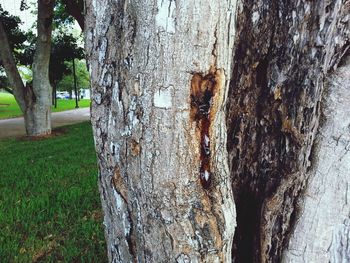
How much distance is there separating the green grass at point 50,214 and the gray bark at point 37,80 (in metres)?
6.19

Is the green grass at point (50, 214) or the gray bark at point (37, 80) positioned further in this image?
the gray bark at point (37, 80)

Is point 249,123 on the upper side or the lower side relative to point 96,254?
upper

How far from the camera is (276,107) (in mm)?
1729

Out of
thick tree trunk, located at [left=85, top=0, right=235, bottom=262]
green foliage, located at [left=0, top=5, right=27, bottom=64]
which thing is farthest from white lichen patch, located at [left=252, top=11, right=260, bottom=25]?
green foliage, located at [left=0, top=5, right=27, bottom=64]

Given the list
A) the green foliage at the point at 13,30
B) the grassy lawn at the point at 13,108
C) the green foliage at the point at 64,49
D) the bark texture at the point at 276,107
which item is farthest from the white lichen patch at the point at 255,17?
the grassy lawn at the point at 13,108

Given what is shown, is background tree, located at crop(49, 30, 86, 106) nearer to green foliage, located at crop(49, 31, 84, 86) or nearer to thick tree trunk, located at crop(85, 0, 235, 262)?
green foliage, located at crop(49, 31, 84, 86)

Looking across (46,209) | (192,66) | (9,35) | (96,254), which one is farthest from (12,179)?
(9,35)

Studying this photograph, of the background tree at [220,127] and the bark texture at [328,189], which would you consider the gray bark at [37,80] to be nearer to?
the background tree at [220,127]

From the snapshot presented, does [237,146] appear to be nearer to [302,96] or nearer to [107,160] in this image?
→ [302,96]

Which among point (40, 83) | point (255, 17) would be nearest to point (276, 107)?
point (255, 17)

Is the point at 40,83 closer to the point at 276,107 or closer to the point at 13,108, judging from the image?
the point at 276,107

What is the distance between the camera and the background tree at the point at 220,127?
1.33 meters

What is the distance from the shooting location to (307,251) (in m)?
1.78

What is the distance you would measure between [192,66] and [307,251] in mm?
976
